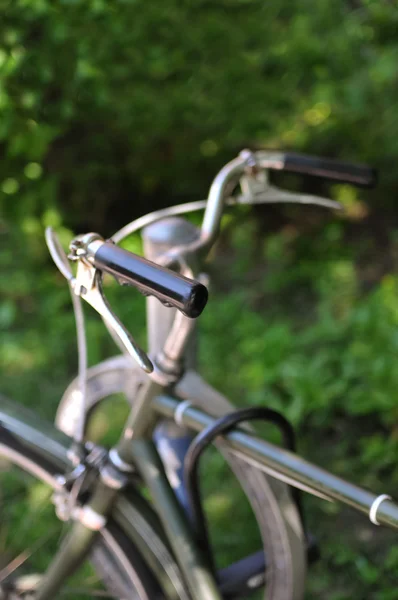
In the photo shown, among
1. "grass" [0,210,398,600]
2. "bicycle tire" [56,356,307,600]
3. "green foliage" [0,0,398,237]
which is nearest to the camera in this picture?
"bicycle tire" [56,356,307,600]

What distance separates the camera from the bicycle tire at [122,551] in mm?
1390

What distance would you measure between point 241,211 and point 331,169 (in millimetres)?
2762

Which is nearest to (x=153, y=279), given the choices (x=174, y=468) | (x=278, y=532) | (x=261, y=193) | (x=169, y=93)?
(x=261, y=193)

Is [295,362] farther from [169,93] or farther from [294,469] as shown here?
[294,469]

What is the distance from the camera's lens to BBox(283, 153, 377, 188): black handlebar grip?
1.40 metres

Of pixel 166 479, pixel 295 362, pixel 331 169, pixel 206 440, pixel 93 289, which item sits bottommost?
pixel 295 362

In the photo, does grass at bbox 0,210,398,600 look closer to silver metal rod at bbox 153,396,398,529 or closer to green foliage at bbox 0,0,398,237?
green foliage at bbox 0,0,398,237

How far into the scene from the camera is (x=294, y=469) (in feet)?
3.80

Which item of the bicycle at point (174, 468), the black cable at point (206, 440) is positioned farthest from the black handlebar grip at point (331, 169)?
the black cable at point (206, 440)

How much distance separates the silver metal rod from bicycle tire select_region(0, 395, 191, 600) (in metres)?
0.28

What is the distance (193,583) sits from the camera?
133 centimetres

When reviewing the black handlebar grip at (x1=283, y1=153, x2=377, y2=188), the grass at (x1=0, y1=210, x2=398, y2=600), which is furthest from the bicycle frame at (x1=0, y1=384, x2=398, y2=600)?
the grass at (x1=0, y1=210, x2=398, y2=600)

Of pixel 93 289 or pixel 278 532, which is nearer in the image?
pixel 93 289

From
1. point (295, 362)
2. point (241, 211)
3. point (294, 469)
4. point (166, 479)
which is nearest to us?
point (294, 469)
